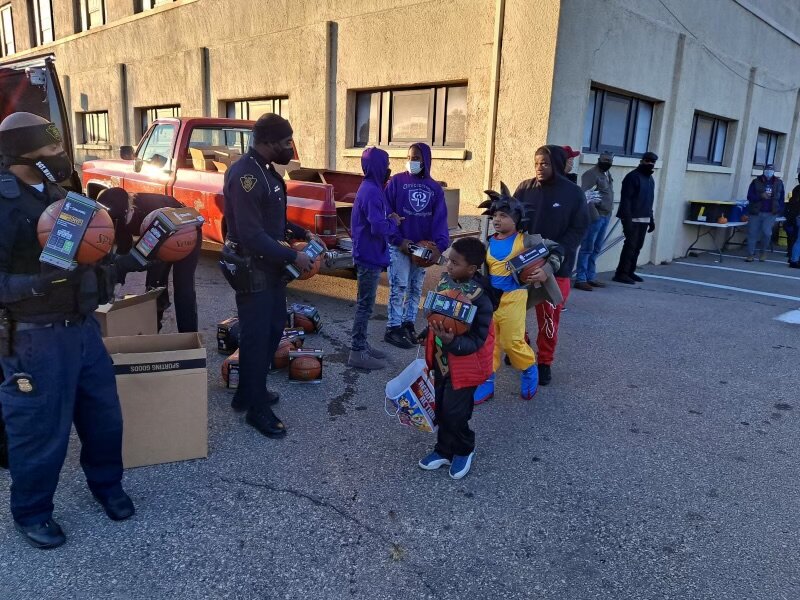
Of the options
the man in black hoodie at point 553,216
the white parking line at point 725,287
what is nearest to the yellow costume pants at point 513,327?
the man in black hoodie at point 553,216

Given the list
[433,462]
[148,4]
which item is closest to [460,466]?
[433,462]

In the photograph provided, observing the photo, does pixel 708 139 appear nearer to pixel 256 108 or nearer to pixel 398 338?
pixel 256 108

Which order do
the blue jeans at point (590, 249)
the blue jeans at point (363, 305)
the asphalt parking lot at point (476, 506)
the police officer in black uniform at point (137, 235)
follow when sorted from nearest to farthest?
1. the asphalt parking lot at point (476, 506)
2. the police officer in black uniform at point (137, 235)
3. the blue jeans at point (363, 305)
4. the blue jeans at point (590, 249)

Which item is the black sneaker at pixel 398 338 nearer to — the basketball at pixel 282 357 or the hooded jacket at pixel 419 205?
the hooded jacket at pixel 419 205

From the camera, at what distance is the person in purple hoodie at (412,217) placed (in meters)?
5.41

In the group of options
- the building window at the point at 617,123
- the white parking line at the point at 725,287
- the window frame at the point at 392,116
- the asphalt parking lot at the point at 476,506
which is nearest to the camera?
the asphalt parking lot at the point at 476,506

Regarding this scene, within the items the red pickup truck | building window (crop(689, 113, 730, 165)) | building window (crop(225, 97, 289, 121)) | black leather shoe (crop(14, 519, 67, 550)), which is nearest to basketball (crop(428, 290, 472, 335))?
black leather shoe (crop(14, 519, 67, 550))

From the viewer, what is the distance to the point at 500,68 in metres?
8.68

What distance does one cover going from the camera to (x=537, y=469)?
3.60 meters

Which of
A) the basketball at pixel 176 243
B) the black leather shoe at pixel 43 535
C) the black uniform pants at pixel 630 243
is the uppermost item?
the basketball at pixel 176 243

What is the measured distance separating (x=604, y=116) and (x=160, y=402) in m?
8.53

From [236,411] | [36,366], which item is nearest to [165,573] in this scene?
[36,366]

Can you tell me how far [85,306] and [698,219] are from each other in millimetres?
12188

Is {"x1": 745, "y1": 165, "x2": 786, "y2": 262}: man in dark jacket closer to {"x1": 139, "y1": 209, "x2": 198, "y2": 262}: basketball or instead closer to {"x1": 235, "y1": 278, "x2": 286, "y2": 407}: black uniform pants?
{"x1": 235, "y1": 278, "x2": 286, "y2": 407}: black uniform pants
